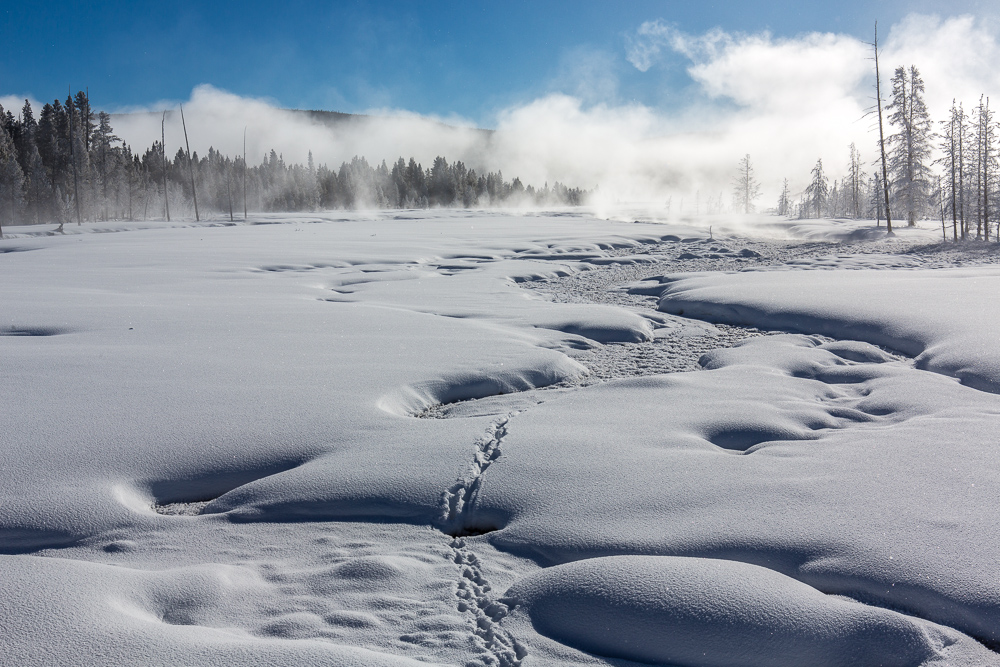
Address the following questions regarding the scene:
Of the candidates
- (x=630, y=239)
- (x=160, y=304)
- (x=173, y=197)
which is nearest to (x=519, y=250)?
(x=630, y=239)

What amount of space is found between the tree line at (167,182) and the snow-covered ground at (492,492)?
127 ft

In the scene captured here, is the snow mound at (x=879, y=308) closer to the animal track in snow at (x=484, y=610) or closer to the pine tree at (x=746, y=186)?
the animal track in snow at (x=484, y=610)

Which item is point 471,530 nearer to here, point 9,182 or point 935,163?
point 935,163

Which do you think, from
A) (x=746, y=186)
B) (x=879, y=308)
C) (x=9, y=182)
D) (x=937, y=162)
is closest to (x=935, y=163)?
(x=937, y=162)

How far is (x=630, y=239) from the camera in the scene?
19.3 metres

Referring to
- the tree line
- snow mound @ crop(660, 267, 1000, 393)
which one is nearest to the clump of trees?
snow mound @ crop(660, 267, 1000, 393)

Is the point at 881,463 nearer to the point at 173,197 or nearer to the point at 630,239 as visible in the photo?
the point at 630,239

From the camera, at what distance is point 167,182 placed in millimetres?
70438

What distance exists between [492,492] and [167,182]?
267 feet

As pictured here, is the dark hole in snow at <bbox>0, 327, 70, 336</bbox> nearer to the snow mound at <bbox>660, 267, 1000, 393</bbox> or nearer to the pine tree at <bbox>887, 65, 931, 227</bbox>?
the snow mound at <bbox>660, 267, 1000, 393</bbox>

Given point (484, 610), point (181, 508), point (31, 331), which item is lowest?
point (484, 610)

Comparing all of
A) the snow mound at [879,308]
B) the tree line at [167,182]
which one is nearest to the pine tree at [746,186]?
the tree line at [167,182]

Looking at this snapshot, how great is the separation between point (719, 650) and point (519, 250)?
47.3 feet

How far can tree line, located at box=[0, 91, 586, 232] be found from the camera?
50344 millimetres
